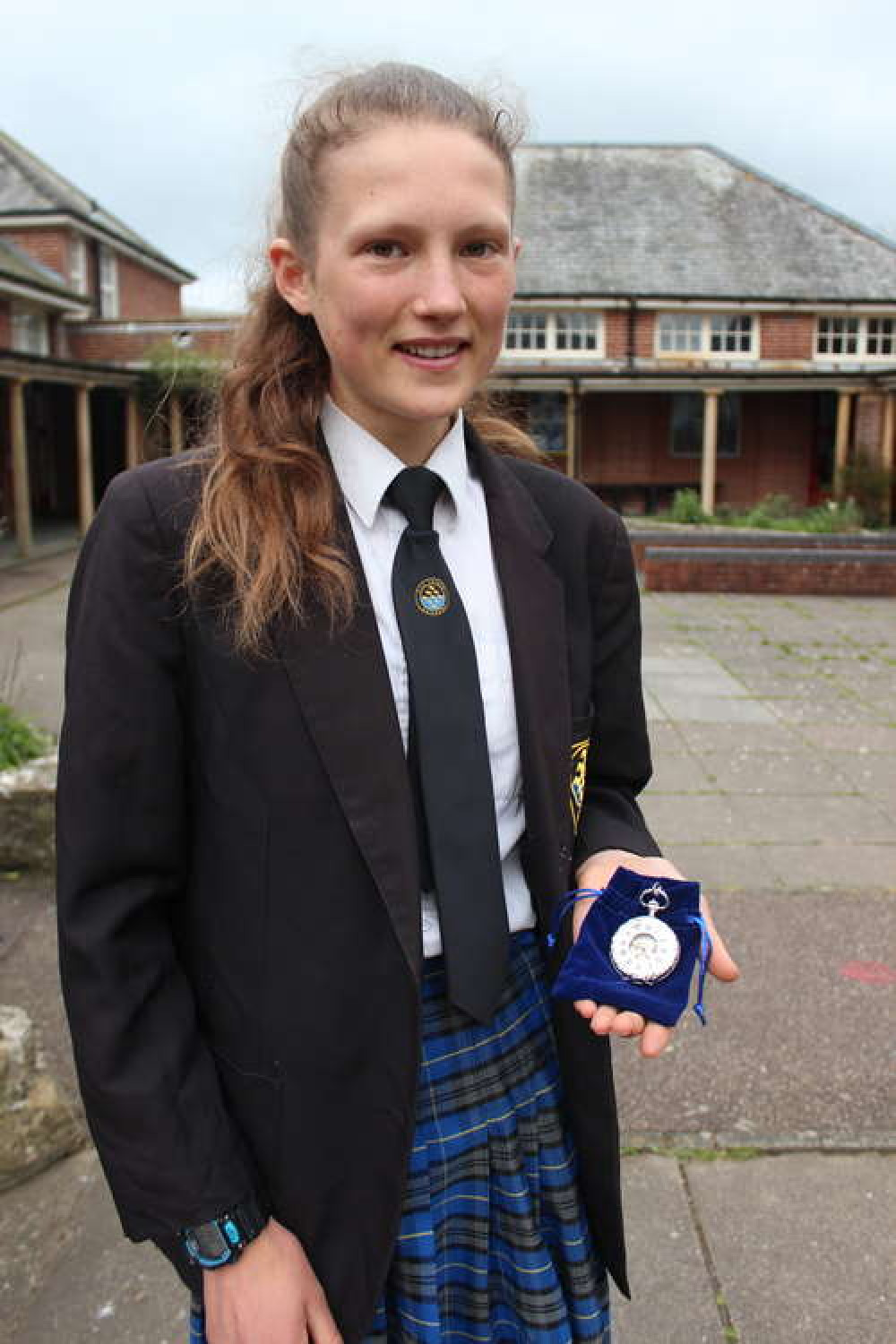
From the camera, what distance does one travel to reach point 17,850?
4.59 metres

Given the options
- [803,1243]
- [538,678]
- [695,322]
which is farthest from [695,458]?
[538,678]

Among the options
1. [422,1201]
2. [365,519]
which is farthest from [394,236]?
[422,1201]

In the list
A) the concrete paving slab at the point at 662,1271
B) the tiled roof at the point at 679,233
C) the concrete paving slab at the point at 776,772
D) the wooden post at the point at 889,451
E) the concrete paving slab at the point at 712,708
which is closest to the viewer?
the concrete paving slab at the point at 662,1271

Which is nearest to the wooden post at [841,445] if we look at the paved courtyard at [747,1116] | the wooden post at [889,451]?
the wooden post at [889,451]

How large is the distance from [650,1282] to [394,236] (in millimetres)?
2260

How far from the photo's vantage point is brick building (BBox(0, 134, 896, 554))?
2416 cm

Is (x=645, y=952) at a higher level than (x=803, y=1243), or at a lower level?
higher

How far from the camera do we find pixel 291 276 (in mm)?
1368

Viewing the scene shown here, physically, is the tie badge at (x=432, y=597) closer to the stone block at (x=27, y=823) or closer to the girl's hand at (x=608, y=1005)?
the girl's hand at (x=608, y=1005)

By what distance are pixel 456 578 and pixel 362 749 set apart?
1.02 ft

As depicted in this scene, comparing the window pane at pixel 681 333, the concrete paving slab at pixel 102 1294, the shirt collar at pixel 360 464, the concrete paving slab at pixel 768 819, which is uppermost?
the window pane at pixel 681 333

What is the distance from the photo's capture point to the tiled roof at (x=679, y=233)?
24953 mm

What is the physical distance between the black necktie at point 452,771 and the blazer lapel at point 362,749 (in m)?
0.06

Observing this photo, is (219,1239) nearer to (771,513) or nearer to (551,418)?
(771,513)
